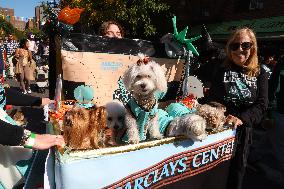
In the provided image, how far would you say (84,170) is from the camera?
178cm

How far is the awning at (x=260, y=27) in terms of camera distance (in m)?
12.2

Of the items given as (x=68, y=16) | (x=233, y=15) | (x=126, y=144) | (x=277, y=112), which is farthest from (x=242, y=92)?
(x=233, y=15)

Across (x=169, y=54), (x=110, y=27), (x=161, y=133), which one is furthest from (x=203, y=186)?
(x=110, y=27)

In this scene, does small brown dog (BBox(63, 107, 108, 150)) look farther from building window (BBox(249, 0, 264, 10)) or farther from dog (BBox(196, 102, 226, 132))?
building window (BBox(249, 0, 264, 10))

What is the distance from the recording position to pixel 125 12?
13500mm

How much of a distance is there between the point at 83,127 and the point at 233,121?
54.4 inches

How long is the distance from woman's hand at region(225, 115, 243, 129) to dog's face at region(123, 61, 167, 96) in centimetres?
65

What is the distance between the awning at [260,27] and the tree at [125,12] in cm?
314

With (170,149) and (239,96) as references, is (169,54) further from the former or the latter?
(170,149)

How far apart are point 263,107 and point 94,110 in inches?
64.0

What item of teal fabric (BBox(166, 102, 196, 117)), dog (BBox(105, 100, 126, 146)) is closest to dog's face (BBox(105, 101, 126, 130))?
dog (BBox(105, 100, 126, 146))

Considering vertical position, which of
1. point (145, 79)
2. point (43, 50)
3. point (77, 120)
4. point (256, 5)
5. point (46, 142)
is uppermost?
point (256, 5)

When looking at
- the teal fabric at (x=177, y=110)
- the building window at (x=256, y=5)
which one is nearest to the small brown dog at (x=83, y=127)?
the teal fabric at (x=177, y=110)

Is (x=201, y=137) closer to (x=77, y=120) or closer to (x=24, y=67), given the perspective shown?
(x=77, y=120)
